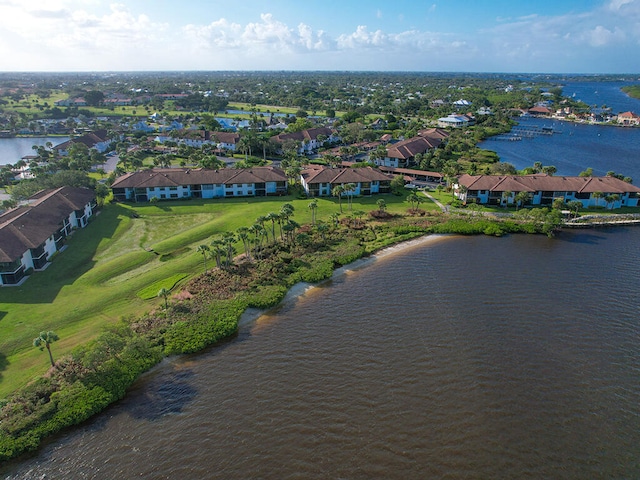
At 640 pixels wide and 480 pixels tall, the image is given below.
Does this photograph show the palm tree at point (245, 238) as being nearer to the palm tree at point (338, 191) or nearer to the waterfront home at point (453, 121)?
the palm tree at point (338, 191)

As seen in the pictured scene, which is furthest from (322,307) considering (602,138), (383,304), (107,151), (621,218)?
(602,138)

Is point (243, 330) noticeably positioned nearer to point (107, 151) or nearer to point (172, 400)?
point (172, 400)

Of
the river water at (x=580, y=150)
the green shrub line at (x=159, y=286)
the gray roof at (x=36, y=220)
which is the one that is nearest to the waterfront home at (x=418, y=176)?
the river water at (x=580, y=150)

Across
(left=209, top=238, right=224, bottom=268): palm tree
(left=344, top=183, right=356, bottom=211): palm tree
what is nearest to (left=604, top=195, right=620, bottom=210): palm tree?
(left=344, top=183, right=356, bottom=211): palm tree

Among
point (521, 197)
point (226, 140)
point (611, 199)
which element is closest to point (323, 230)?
point (521, 197)

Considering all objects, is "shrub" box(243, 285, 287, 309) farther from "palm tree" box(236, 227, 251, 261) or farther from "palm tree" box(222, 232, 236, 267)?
"palm tree" box(236, 227, 251, 261)
